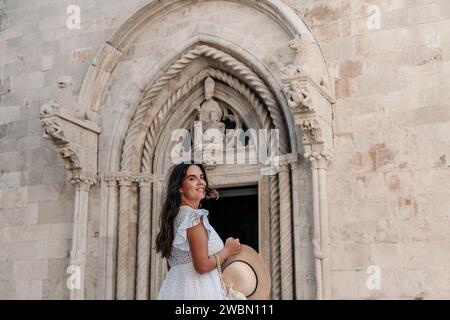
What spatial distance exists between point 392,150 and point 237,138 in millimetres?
1819

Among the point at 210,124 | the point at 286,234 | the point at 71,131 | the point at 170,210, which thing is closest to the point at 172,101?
the point at 210,124

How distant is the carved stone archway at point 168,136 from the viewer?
606 cm

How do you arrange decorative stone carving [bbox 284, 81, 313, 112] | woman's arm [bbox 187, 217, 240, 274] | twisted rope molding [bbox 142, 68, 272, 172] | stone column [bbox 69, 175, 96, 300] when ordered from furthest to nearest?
twisted rope molding [bbox 142, 68, 272, 172]
stone column [bbox 69, 175, 96, 300]
decorative stone carving [bbox 284, 81, 313, 112]
woman's arm [bbox 187, 217, 240, 274]

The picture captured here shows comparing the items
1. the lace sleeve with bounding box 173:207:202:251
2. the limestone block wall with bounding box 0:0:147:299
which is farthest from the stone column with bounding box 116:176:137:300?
the lace sleeve with bounding box 173:207:202:251

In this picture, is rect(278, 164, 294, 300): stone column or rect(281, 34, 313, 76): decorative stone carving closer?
rect(281, 34, 313, 76): decorative stone carving

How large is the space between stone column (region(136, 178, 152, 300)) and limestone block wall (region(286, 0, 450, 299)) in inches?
84.2

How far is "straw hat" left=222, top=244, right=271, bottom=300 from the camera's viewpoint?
3.16 meters

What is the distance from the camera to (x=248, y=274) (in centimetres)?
319

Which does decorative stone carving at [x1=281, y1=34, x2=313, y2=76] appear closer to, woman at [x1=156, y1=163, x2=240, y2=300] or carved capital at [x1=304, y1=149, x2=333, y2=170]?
carved capital at [x1=304, y1=149, x2=333, y2=170]

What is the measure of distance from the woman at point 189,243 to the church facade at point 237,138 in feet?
8.82

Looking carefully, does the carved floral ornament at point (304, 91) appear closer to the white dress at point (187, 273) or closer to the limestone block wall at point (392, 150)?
the limestone block wall at point (392, 150)

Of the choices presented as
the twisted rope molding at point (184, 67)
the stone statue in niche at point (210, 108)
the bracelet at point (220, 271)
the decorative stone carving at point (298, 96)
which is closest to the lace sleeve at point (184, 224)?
the bracelet at point (220, 271)

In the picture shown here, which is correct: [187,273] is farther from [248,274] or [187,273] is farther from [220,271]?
[248,274]
